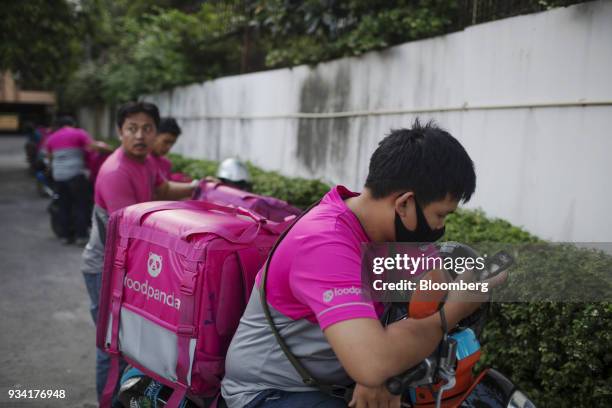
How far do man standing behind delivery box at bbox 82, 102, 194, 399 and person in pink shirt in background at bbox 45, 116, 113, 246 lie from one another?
514 cm

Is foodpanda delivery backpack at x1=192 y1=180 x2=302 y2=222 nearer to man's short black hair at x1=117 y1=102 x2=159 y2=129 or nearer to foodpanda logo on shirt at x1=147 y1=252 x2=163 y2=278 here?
man's short black hair at x1=117 y1=102 x2=159 y2=129

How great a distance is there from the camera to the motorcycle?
1.69 m

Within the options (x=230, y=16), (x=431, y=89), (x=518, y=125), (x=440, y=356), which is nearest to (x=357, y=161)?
(x=431, y=89)

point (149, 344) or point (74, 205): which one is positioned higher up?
point (149, 344)

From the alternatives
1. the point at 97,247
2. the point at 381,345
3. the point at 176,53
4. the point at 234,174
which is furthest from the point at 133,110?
the point at 176,53

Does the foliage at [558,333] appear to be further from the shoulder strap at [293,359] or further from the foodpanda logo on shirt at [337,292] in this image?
the foodpanda logo on shirt at [337,292]

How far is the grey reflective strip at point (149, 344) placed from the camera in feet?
7.07

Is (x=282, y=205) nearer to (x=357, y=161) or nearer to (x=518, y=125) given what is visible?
(x=518, y=125)

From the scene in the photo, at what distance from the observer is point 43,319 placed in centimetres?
538

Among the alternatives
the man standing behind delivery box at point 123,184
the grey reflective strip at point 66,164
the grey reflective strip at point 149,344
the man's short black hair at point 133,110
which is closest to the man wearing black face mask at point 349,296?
the grey reflective strip at point 149,344

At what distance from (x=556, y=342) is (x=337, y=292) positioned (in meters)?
1.86

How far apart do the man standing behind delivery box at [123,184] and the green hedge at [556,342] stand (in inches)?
84.8

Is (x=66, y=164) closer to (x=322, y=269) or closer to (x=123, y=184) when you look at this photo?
(x=123, y=184)

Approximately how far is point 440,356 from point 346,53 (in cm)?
548
